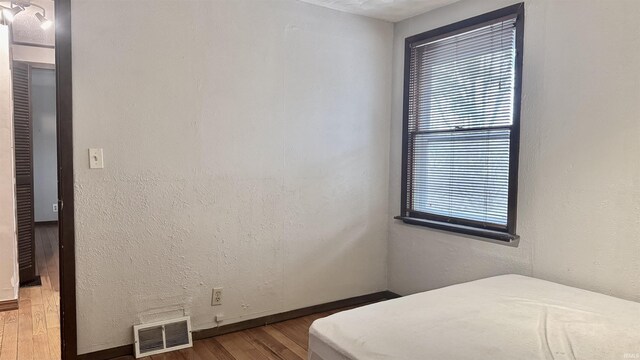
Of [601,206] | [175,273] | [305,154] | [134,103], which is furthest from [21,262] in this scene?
[601,206]

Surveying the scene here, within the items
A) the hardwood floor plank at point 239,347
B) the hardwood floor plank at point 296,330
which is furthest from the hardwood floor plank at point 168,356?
the hardwood floor plank at point 296,330

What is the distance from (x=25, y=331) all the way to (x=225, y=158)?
1.81 metres

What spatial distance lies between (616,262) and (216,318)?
2.41 m

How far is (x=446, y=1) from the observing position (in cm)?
307

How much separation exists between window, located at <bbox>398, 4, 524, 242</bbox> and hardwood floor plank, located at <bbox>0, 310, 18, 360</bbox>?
111 inches

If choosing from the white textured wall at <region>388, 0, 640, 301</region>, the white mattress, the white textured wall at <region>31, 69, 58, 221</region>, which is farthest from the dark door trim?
the white textured wall at <region>31, 69, 58, 221</region>

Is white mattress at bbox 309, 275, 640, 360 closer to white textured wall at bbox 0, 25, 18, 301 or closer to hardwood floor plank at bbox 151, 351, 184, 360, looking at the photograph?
hardwood floor plank at bbox 151, 351, 184, 360

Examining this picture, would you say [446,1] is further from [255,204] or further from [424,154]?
[255,204]

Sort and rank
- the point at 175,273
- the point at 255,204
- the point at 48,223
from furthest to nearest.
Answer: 1. the point at 48,223
2. the point at 255,204
3. the point at 175,273

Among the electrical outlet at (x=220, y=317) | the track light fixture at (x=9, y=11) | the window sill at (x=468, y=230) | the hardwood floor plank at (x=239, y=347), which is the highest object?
the track light fixture at (x=9, y=11)

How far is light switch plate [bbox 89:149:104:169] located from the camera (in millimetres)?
2424

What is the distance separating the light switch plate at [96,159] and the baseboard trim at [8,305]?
1749 mm

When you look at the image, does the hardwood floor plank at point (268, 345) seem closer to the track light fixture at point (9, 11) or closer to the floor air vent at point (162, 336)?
the floor air vent at point (162, 336)

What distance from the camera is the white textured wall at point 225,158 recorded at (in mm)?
2475
